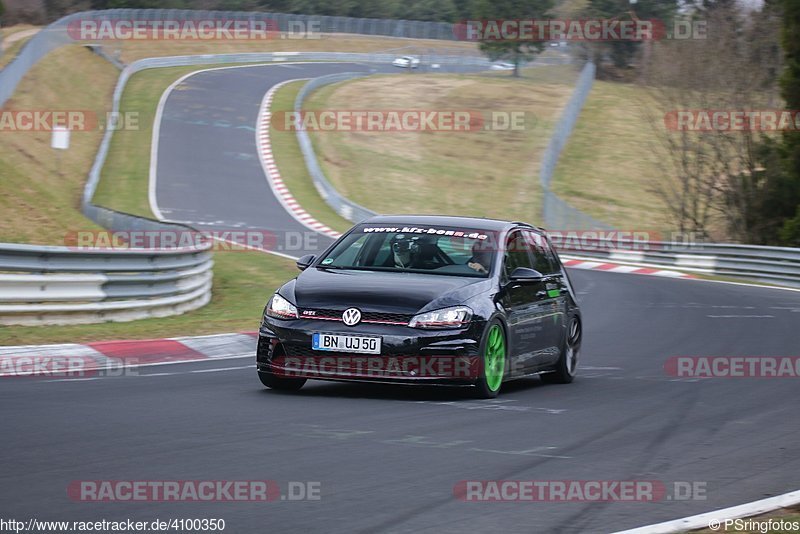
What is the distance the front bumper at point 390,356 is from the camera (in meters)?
9.32

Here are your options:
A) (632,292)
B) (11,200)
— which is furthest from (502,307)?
(11,200)

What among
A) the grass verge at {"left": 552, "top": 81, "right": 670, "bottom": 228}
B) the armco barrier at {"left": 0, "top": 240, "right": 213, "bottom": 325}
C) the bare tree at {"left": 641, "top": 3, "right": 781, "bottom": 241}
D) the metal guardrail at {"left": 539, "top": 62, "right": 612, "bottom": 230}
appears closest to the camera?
the armco barrier at {"left": 0, "top": 240, "right": 213, "bottom": 325}

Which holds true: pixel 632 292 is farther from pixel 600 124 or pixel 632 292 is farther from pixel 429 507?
pixel 600 124

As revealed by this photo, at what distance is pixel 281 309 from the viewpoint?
9.66 m

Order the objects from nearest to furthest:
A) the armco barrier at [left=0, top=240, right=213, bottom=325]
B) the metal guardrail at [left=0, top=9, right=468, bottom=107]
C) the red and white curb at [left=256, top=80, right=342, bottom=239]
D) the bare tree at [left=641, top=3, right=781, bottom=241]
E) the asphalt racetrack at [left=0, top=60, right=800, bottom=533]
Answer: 1. the asphalt racetrack at [left=0, top=60, right=800, bottom=533]
2. the armco barrier at [left=0, top=240, right=213, bottom=325]
3. the bare tree at [left=641, top=3, right=781, bottom=241]
4. the red and white curb at [left=256, top=80, right=342, bottom=239]
5. the metal guardrail at [left=0, top=9, right=468, bottom=107]

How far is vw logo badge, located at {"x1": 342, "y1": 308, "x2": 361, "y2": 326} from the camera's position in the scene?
30.7 ft

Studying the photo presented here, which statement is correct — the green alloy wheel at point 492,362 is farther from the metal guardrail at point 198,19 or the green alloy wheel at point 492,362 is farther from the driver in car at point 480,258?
the metal guardrail at point 198,19

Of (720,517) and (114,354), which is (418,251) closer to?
(114,354)

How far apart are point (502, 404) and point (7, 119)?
32.2 metres

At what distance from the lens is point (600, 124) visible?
60812 mm

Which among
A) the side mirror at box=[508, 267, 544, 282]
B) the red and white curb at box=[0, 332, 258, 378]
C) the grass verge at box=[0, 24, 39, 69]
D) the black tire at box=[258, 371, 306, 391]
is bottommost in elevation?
the red and white curb at box=[0, 332, 258, 378]

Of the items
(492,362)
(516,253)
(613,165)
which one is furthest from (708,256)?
(492,362)

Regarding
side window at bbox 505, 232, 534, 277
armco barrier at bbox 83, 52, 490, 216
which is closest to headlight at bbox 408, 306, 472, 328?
side window at bbox 505, 232, 534, 277

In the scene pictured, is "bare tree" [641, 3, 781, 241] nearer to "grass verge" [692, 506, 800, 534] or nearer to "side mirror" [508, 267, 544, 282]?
"side mirror" [508, 267, 544, 282]
